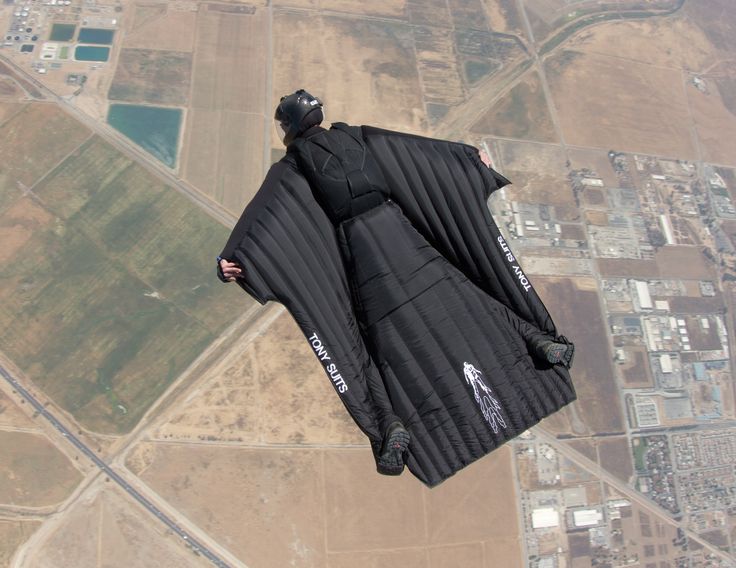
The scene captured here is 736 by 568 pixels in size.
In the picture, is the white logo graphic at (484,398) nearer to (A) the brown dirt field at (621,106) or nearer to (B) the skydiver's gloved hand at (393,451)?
(B) the skydiver's gloved hand at (393,451)

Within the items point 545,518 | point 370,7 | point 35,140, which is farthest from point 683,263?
point 35,140

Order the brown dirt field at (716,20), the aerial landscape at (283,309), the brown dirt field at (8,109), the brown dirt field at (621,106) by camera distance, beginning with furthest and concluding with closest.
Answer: the brown dirt field at (716,20)
the brown dirt field at (621,106)
the brown dirt field at (8,109)
the aerial landscape at (283,309)

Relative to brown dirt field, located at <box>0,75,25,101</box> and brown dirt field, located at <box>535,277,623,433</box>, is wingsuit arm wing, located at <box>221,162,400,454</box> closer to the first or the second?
brown dirt field, located at <box>535,277,623,433</box>

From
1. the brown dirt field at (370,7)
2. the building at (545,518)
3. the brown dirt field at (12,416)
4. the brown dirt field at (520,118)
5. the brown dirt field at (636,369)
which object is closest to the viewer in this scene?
→ the brown dirt field at (12,416)

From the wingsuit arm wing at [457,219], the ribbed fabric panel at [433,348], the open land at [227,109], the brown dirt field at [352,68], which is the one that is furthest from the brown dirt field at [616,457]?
the open land at [227,109]

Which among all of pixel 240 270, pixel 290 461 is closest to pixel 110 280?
pixel 290 461

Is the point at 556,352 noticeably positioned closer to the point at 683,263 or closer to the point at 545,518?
the point at 545,518

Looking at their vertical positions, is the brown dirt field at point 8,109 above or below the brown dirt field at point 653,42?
below

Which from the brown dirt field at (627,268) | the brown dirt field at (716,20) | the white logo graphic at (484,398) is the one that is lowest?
the white logo graphic at (484,398)
